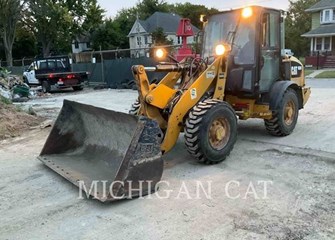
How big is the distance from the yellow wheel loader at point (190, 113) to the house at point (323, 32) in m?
24.7

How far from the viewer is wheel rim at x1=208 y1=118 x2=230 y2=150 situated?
5211mm

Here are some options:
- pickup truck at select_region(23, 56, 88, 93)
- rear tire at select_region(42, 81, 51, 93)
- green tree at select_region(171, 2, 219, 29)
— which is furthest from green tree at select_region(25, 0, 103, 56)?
green tree at select_region(171, 2, 219, 29)

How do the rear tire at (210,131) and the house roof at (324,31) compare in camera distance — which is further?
the house roof at (324,31)

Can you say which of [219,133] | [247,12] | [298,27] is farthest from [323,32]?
[219,133]

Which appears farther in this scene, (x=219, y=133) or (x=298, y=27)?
(x=298, y=27)

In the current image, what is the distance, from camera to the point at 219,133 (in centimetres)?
526

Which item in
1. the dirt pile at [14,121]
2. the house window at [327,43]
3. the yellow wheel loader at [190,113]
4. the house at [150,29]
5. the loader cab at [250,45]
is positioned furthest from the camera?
the house at [150,29]

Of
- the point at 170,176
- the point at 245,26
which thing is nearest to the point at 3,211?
the point at 170,176

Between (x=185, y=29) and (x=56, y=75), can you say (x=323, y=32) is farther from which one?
(x=56, y=75)

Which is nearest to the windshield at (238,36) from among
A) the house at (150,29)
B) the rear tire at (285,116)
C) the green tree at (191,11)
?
the rear tire at (285,116)

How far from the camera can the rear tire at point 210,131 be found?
4957 millimetres

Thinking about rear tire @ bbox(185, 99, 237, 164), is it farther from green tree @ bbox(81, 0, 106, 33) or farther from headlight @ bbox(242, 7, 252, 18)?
green tree @ bbox(81, 0, 106, 33)

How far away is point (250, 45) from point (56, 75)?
14.3 meters

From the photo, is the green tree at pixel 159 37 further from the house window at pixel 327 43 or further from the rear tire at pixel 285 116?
the rear tire at pixel 285 116
